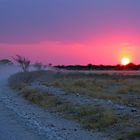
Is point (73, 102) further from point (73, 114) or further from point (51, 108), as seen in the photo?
point (73, 114)

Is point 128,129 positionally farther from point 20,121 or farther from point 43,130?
point 20,121

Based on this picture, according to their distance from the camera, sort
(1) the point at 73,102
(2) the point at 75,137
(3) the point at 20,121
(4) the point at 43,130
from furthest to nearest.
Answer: (1) the point at 73,102
(3) the point at 20,121
(4) the point at 43,130
(2) the point at 75,137

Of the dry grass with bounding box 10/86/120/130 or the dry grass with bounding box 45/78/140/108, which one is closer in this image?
the dry grass with bounding box 10/86/120/130

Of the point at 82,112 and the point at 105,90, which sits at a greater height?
the point at 82,112

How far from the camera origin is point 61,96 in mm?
35281

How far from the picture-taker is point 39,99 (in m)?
36.3

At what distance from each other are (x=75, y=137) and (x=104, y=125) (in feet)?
7.47

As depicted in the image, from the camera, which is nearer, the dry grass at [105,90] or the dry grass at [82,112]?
the dry grass at [82,112]

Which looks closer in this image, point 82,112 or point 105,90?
point 82,112

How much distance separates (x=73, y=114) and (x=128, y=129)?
260 inches

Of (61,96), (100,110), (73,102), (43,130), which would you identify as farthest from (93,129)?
(61,96)

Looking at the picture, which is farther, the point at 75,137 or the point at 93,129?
the point at 93,129

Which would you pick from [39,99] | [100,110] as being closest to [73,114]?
[100,110]

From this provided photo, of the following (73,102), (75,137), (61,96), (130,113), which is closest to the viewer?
(75,137)
